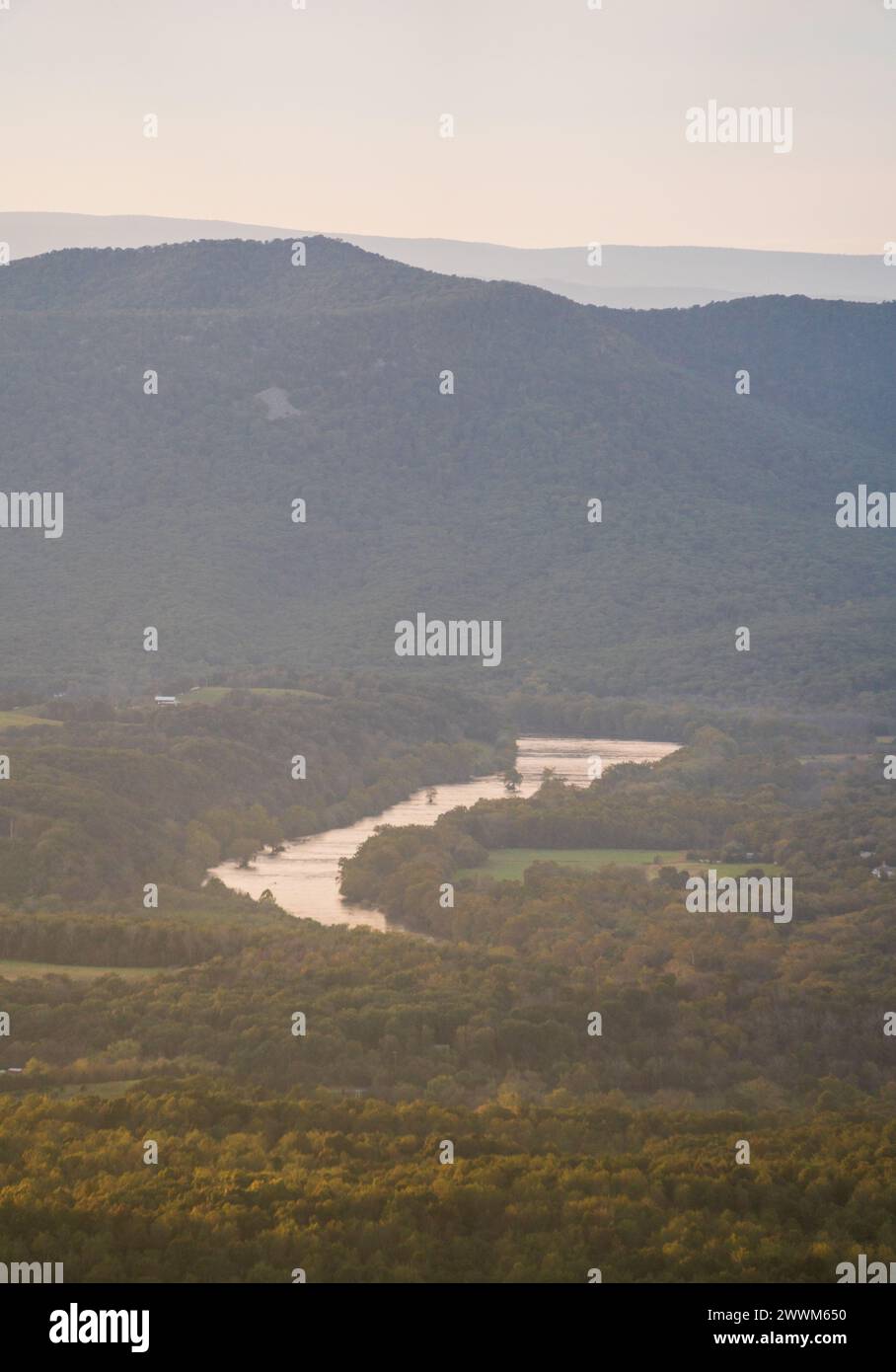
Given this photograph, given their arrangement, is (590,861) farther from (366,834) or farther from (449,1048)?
(449,1048)

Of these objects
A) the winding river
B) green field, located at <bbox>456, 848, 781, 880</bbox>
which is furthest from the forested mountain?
green field, located at <bbox>456, 848, 781, 880</bbox>

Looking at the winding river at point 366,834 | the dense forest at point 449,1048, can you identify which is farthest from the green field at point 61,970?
the winding river at point 366,834

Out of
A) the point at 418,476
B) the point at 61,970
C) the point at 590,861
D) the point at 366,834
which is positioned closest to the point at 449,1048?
the point at 61,970

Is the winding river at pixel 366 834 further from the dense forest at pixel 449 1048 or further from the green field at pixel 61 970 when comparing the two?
the green field at pixel 61 970

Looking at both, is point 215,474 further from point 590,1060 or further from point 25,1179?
point 25,1179

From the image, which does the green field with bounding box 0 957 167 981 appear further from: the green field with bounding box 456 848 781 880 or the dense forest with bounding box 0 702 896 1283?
the green field with bounding box 456 848 781 880

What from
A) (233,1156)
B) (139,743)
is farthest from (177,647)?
(233,1156)
